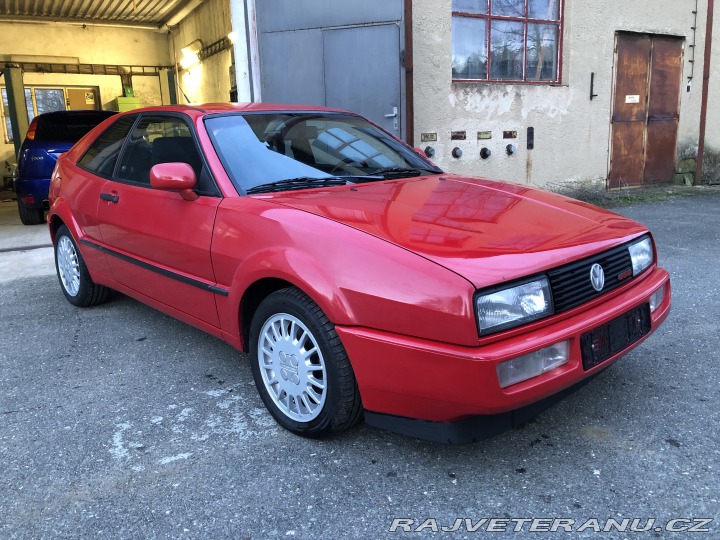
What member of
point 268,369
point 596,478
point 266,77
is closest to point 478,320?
point 596,478

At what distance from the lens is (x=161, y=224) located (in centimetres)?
320

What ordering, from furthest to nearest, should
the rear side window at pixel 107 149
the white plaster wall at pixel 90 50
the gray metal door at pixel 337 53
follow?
the white plaster wall at pixel 90 50
the gray metal door at pixel 337 53
the rear side window at pixel 107 149

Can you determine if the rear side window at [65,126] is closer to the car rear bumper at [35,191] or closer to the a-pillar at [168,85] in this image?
the car rear bumper at [35,191]

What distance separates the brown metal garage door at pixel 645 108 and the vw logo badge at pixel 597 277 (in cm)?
776

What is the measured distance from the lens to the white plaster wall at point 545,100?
25.6ft

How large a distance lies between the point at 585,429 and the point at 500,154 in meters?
6.39

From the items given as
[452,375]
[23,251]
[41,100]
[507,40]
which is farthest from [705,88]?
[41,100]

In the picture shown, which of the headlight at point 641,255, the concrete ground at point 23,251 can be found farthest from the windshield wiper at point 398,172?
the concrete ground at point 23,251

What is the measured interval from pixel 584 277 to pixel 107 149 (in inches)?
123

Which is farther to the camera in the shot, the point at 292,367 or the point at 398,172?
the point at 398,172

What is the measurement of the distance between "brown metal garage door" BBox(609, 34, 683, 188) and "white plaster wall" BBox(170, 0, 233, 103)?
694 centimetres

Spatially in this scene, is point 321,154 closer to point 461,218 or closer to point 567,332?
point 461,218

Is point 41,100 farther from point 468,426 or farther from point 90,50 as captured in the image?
point 468,426

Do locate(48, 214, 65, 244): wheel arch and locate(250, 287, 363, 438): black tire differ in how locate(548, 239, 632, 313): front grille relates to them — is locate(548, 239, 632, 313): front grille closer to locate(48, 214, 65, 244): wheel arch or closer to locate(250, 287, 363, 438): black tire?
locate(250, 287, 363, 438): black tire
